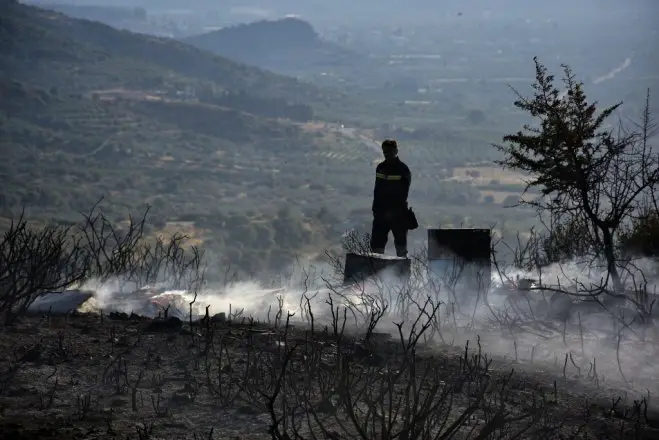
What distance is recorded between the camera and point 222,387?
7168 mm

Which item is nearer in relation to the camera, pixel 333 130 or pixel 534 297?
pixel 534 297

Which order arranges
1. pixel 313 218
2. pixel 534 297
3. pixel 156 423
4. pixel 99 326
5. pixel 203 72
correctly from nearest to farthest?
1. pixel 156 423
2. pixel 99 326
3. pixel 534 297
4. pixel 313 218
5. pixel 203 72

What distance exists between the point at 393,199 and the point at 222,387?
577 centimetres

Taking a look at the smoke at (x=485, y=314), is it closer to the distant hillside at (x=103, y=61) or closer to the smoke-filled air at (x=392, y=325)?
the smoke-filled air at (x=392, y=325)

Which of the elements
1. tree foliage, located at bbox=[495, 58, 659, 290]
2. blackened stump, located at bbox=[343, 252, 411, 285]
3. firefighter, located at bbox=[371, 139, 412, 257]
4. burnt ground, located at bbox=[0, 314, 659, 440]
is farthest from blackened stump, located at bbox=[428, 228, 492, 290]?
burnt ground, located at bbox=[0, 314, 659, 440]

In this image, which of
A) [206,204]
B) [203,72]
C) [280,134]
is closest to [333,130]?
[280,134]

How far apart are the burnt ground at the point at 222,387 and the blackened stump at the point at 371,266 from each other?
2.22 meters

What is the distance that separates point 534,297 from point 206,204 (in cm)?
9377

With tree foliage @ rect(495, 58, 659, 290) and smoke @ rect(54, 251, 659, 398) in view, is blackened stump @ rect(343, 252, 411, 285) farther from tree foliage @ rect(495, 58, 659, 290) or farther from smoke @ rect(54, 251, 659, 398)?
tree foliage @ rect(495, 58, 659, 290)

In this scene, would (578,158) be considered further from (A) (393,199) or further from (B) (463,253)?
(A) (393,199)

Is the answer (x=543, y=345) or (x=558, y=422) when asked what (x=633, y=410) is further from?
(x=543, y=345)

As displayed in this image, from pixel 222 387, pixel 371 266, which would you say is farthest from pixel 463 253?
pixel 222 387

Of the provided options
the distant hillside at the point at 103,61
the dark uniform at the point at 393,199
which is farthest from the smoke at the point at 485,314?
the distant hillside at the point at 103,61

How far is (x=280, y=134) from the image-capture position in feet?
481
